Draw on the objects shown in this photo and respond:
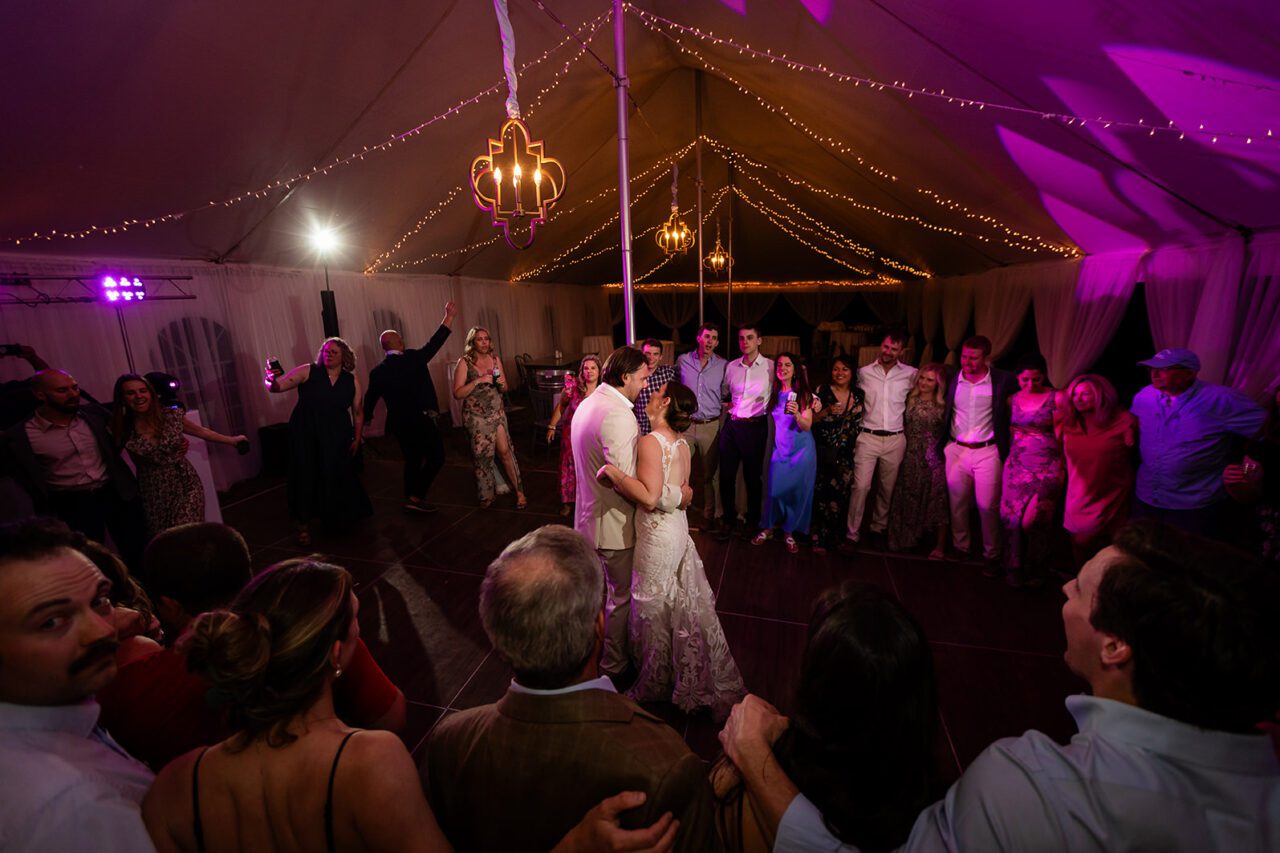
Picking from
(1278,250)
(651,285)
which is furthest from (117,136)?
(651,285)

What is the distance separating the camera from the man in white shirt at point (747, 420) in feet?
12.2

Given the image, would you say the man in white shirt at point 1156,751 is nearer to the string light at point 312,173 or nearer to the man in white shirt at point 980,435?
the man in white shirt at point 980,435

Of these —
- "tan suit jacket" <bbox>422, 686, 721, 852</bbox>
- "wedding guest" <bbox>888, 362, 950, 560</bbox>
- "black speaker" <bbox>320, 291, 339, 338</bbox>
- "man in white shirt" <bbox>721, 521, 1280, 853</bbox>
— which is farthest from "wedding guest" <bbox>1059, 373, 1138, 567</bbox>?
"black speaker" <bbox>320, 291, 339, 338</bbox>

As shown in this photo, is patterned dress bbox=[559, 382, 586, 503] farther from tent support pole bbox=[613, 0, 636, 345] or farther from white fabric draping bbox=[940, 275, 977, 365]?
white fabric draping bbox=[940, 275, 977, 365]

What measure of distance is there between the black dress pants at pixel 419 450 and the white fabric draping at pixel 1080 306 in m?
6.39

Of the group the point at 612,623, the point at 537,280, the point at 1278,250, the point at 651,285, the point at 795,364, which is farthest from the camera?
the point at 651,285

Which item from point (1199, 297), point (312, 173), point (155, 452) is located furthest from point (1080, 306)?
point (155, 452)

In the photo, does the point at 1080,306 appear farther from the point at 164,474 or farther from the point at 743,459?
the point at 164,474

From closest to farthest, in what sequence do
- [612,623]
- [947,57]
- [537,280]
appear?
1. [612,623]
2. [947,57]
3. [537,280]

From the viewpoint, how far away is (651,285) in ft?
50.5

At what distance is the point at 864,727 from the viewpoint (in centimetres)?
80

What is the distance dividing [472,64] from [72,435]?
3.64 meters

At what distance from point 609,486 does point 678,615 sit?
633 millimetres

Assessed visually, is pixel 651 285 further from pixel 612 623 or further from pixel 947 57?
pixel 612 623
